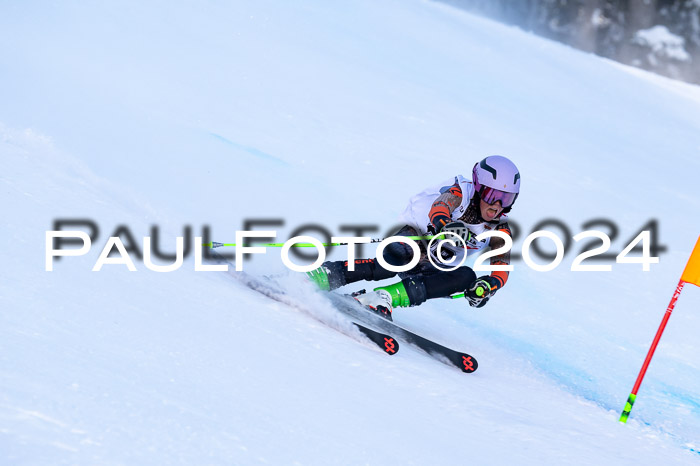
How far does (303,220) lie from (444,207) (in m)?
2.14

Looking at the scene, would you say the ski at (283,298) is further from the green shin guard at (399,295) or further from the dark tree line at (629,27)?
the dark tree line at (629,27)

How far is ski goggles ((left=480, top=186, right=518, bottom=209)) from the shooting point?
13.8 ft

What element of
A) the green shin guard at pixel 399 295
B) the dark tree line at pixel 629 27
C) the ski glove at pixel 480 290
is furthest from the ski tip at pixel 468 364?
the dark tree line at pixel 629 27

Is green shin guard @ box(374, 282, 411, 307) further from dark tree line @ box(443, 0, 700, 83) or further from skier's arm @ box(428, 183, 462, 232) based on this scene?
dark tree line @ box(443, 0, 700, 83)

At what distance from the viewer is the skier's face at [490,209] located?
427 cm

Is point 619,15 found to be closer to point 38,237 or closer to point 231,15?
point 231,15

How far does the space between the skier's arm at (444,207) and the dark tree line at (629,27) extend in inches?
1108

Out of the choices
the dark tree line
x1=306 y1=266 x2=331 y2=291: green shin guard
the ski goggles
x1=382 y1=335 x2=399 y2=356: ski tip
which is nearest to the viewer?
x1=382 y1=335 x2=399 y2=356: ski tip

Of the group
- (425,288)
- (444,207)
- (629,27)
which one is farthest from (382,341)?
(629,27)

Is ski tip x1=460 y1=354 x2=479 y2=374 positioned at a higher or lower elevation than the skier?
lower

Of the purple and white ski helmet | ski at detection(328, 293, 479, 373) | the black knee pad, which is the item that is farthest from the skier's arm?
ski at detection(328, 293, 479, 373)

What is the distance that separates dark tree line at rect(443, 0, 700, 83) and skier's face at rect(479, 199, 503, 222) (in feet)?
92.1

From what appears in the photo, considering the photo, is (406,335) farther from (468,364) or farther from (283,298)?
(283,298)

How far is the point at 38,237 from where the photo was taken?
3.13 meters
